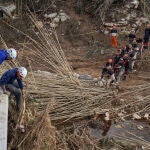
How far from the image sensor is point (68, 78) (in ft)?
47.0

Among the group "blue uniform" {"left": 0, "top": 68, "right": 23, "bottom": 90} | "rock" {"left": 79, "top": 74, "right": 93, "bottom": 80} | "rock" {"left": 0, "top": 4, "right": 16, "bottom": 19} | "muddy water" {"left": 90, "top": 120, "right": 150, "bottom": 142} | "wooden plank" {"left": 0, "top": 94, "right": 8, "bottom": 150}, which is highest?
"blue uniform" {"left": 0, "top": 68, "right": 23, "bottom": 90}

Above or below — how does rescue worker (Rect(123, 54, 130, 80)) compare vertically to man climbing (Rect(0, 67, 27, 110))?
below

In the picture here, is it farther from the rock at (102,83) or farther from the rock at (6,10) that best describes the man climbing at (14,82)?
the rock at (6,10)

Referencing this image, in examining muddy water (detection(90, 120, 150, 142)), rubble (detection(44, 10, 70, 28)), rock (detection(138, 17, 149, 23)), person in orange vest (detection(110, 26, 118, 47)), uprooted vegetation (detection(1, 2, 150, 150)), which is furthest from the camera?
rock (detection(138, 17, 149, 23))

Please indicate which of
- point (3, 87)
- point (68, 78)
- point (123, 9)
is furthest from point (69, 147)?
point (123, 9)

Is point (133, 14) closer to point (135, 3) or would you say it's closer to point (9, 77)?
point (135, 3)

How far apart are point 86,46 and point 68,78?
4.39m

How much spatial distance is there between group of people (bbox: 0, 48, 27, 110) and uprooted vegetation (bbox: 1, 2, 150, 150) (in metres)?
0.28

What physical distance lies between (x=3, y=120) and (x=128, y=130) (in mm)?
4167

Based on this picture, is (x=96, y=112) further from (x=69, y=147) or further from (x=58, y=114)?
(x=69, y=147)

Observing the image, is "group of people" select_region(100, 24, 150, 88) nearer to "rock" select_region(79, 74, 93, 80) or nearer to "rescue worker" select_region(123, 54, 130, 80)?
"rescue worker" select_region(123, 54, 130, 80)

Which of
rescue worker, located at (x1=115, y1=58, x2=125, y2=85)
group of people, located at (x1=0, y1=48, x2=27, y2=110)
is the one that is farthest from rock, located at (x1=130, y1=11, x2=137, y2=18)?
group of people, located at (x1=0, y1=48, x2=27, y2=110)

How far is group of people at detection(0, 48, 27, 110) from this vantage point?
1159 cm

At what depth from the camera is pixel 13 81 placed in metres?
11.9
